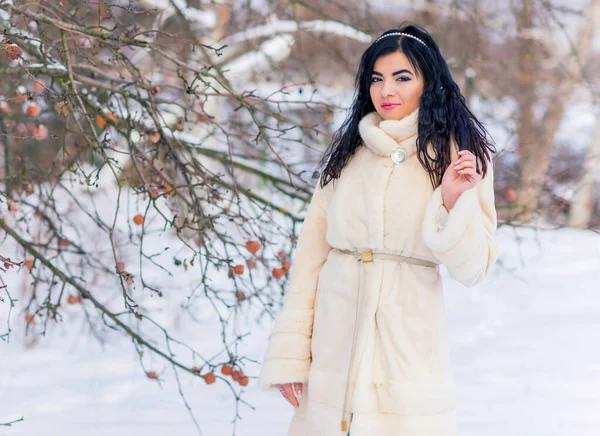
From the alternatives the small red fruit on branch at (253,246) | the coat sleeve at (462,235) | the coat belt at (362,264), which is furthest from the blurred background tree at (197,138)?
the coat sleeve at (462,235)

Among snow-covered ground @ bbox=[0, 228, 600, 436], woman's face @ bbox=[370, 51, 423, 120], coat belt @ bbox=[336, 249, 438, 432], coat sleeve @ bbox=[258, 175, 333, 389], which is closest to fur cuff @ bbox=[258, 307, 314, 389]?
coat sleeve @ bbox=[258, 175, 333, 389]

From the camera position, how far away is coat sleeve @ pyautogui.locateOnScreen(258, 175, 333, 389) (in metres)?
2.22

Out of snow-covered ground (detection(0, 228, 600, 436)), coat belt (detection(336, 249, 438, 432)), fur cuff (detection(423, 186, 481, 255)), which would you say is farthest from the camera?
snow-covered ground (detection(0, 228, 600, 436))

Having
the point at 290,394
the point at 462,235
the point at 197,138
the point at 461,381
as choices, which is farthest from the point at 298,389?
the point at 197,138

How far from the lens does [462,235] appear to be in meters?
1.92

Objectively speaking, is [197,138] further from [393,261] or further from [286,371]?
[393,261]

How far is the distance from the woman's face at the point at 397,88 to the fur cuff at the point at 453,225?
34 centimetres

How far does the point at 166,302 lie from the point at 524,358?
2.99 metres

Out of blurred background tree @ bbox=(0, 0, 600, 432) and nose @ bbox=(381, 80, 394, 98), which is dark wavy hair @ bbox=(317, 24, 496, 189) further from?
blurred background tree @ bbox=(0, 0, 600, 432)

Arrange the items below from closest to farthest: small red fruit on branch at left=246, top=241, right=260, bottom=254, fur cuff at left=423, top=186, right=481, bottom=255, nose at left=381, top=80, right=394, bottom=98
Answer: fur cuff at left=423, top=186, right=481, bottom=255
nose at left=381, top=80, right=394, bottom=98
small red fruit on branch at left=246, top=241, right=260, bottom=254

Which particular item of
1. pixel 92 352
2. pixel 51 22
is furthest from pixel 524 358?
pixel 51 22

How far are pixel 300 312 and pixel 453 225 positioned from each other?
1.83ft

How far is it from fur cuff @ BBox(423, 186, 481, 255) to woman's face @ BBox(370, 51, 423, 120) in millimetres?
341

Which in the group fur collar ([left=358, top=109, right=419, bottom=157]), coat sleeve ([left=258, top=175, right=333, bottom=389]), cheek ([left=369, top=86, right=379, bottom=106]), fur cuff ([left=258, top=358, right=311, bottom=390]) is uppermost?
cheek ([left=369, top=86, right=379, bottom=106])
